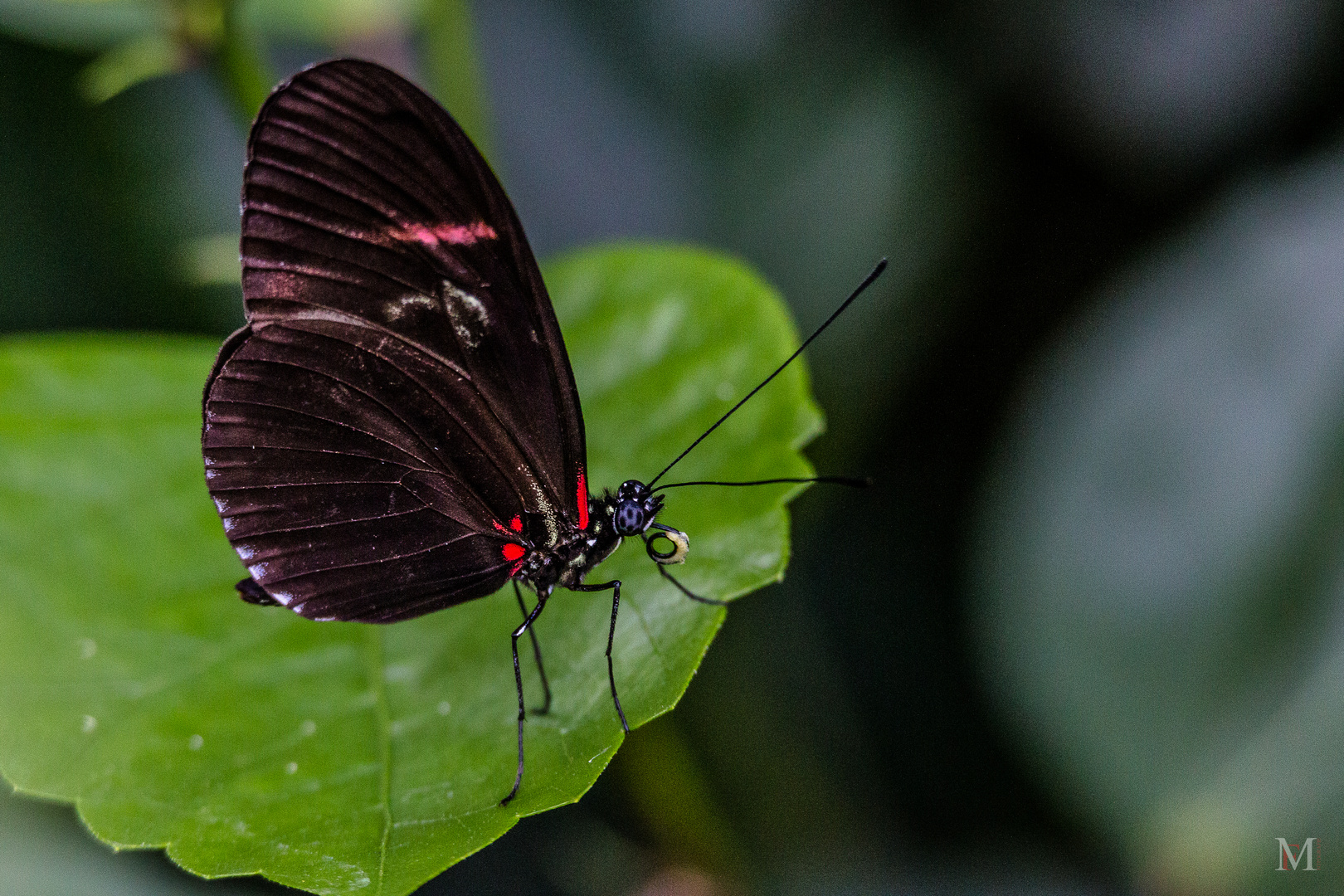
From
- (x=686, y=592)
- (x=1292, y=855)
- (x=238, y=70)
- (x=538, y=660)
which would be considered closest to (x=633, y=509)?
(x=686, y=592)

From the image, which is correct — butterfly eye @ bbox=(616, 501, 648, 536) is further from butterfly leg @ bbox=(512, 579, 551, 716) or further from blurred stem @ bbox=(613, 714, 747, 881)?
blurred stem @ bbox=(613, 714, 747, 881)

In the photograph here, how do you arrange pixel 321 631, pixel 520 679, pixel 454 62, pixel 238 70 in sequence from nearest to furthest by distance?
pixel 520 679, pixel 321 631, pixel 238 70, pixel 454 62

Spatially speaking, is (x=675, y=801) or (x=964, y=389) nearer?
(x=675, y=801)

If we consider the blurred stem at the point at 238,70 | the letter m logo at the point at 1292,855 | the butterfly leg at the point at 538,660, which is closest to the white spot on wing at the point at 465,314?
the butterfly leg at the point at 538,660

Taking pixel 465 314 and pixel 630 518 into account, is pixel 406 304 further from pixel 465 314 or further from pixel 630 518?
pixel 630 518

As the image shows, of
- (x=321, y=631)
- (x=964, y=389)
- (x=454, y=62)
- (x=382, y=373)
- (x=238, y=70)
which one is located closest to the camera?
(x=382, y=373)

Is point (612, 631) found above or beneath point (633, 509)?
beneath

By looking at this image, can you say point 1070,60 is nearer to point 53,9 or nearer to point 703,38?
point 703,38
